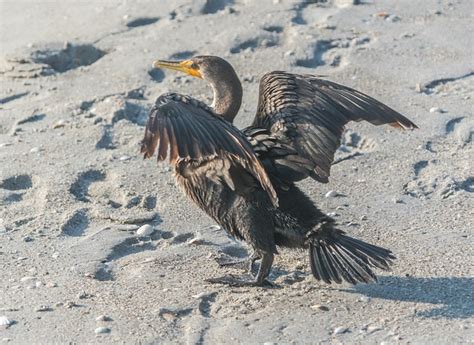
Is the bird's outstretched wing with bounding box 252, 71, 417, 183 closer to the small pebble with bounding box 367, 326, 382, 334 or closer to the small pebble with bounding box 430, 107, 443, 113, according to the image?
the small pebble with bounding box 367, 326, 382, 334

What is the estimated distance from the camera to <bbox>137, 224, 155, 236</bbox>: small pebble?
Answer: 620 centimetres

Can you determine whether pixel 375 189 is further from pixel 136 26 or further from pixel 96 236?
pixel 136 26

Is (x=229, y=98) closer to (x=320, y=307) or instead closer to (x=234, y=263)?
(x=234, y=263)

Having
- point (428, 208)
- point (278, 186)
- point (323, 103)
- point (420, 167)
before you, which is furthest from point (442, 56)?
A: point (278, 186)

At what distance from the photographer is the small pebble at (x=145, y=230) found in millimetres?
6203

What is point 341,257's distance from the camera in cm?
543

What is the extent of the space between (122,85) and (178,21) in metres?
1.23

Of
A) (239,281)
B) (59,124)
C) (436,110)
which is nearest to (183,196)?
(239,281)

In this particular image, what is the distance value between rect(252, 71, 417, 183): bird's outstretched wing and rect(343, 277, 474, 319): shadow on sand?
0.64 m

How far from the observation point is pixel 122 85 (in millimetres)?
8195

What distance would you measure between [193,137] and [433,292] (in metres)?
1.49

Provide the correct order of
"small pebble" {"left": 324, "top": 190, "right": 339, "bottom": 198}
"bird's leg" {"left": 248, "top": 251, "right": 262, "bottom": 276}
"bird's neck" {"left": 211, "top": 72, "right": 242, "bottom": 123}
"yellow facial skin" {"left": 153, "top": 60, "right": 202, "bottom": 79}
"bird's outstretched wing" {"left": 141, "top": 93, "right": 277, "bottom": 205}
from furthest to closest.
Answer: "small pebble" {"left": 324, "top": 190, "right": 339, "bottom": 198}
"yellow facial skin" {"left": 153, "top": 60, "right": 202, "bottom": 79}
"bird's neck" {"left": 211, "top": 72, "right": 242, "bottom": 123}
"bird's leg" {"left": 248, "top": 251, "right": 262, "bottom": 276}
"bird's outstretched wing" {"left": 141, "top": 93, "right": 277, "bottom": 205}

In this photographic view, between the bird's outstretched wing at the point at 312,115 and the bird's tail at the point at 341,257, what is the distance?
30 centimetres

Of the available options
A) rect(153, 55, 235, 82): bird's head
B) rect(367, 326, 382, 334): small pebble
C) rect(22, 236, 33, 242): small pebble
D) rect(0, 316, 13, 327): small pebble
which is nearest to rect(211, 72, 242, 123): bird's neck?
rect(153, 55, 235, 82): bird's head
